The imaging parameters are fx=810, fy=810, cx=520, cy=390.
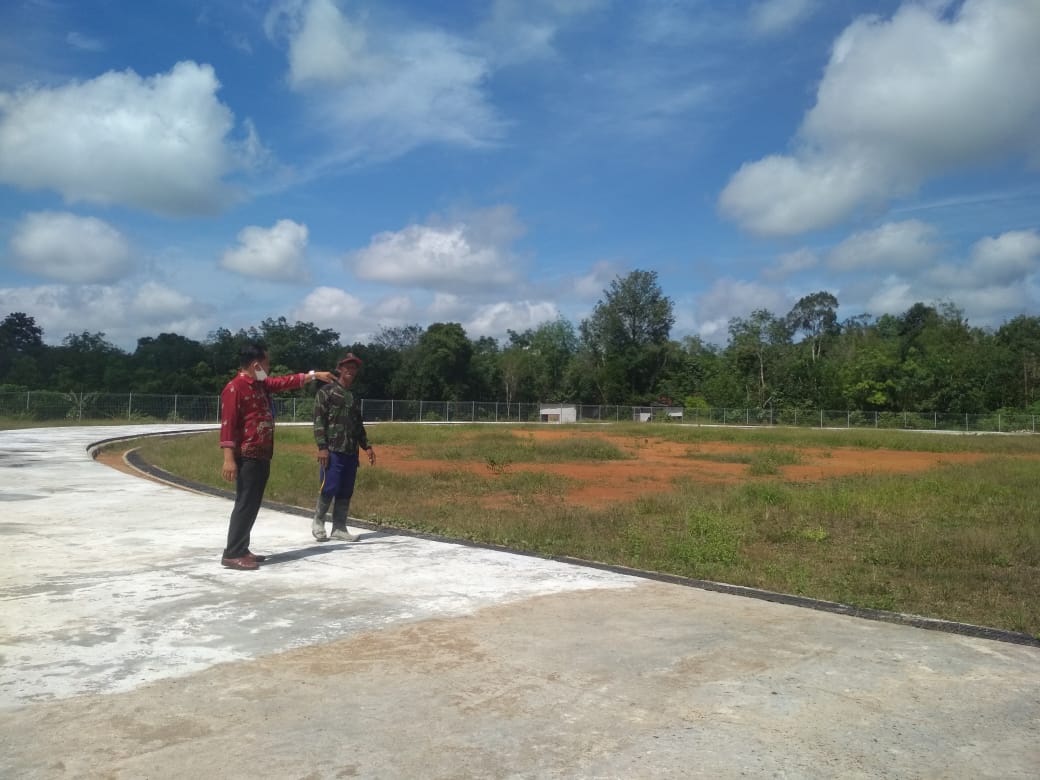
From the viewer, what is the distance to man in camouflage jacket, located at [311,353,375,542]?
23.0 ft

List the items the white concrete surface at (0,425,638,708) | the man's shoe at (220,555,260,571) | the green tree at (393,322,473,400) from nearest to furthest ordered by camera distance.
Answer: the white concrete surface at (0,425,638,708), the man's shoe at (220,555,260,571), the green tree at (393,322,473,400)

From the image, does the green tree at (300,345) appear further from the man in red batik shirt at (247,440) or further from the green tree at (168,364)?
the man in red batik shirt at (247,440)

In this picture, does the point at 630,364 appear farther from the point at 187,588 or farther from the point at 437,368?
the point at 187,588

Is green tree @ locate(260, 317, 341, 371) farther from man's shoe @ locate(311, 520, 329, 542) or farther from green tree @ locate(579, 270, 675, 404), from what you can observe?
man's shoe @ locate(311, 520, 329, 542)

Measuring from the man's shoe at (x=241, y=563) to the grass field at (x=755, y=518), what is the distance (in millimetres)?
2560

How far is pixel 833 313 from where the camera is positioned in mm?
107500

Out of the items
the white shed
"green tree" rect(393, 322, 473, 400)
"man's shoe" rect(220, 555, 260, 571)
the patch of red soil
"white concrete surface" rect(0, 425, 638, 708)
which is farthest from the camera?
"green tree" rect(393, 322, 473, 400)

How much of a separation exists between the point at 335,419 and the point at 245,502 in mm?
1365

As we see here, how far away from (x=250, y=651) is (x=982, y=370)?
75563 millimetres

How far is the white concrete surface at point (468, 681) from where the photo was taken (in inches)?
109

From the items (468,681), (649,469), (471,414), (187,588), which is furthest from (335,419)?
(471,414)

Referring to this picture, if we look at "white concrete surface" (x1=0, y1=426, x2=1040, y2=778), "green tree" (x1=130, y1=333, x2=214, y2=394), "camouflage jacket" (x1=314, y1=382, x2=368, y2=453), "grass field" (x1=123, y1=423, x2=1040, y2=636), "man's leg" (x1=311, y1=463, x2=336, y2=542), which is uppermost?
"green tree" (x1=130, y1=333, x2=214, y2=394)

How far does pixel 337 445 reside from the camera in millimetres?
7078

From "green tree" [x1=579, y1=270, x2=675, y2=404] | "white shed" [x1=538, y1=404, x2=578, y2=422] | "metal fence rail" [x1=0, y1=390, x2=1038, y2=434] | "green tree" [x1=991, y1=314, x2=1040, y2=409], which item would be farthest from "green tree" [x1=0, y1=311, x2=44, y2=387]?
"green tree" [x1=991, y1=314, x2=1040, y2=409]
